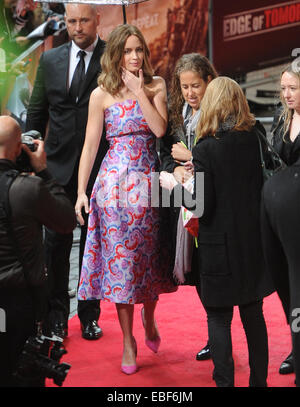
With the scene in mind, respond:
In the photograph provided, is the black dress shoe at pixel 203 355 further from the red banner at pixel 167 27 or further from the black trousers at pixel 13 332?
the red banner at pixel 167 27

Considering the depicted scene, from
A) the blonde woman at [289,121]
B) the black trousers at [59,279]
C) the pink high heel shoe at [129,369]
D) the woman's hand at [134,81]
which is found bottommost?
the pink high heel shoe at [129,369]

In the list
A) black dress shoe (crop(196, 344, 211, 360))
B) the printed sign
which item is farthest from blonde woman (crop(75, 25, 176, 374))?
the printed sign

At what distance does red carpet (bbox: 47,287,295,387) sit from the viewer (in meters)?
3.69

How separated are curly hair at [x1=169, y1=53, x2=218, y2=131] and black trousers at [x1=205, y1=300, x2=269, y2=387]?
106cm

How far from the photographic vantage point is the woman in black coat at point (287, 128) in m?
2.96

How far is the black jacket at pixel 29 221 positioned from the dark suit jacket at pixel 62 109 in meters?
1.49

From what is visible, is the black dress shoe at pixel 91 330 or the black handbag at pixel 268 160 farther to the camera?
the black dress shoe at pixel 91 330

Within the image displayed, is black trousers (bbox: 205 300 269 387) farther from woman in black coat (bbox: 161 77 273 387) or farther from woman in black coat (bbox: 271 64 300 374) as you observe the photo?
woman in black coat (bbox: 271 64 300 374)

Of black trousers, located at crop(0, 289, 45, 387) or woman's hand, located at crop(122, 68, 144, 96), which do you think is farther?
woman's hand, located at crop(122, 68, 144, 96)

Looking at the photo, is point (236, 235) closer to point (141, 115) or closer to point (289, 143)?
point (289, 143)

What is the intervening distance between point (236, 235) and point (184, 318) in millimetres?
1726

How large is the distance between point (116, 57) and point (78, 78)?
71cm
